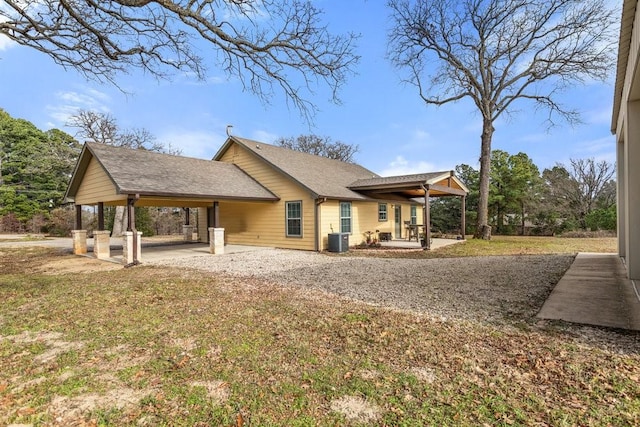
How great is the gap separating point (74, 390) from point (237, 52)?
7.20 m

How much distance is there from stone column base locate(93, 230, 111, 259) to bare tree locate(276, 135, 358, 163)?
28.0 metres

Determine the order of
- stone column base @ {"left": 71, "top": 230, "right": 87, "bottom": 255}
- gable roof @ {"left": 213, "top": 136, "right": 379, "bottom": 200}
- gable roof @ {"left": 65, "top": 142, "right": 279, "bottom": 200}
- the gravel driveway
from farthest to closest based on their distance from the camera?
gable roof @ {"left": 213, "top": 136, "right": 379, "bottom": 200}
stone column base @ {"left": 71, "top": 230, "right": 87, "bottom": 255}
gable roof @ {"left": 65, "top": 142, "right": 279, "bottom": 200}
the gravel driveway

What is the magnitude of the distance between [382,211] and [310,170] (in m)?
4.55

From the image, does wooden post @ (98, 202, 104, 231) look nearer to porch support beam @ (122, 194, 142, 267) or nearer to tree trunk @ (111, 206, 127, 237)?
porch support beam @ (122, 194, 142, 267)

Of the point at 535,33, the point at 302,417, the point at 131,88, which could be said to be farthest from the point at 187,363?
the point at 535,33

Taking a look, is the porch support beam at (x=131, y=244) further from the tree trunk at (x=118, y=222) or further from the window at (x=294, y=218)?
the tree trunk at (x=118, y=222)

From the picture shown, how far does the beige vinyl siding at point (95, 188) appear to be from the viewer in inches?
428

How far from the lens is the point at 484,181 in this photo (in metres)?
17.8

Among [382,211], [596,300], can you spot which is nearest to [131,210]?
[596,300]

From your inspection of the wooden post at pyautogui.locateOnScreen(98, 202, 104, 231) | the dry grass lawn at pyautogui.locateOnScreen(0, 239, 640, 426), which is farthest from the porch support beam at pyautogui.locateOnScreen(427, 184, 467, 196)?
the wooden post at pyautogui.locateOnScreen(98, 202, 104, 231)

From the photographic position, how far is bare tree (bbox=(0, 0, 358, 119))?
6.97 metres

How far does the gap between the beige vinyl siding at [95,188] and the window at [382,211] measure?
11594 mm

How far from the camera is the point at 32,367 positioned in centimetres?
322

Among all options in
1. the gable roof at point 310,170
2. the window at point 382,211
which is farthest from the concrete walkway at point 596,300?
the window at point 382,211
